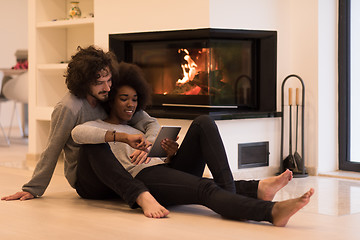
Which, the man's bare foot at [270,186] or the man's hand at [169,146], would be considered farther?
the man's hand at [169,146]

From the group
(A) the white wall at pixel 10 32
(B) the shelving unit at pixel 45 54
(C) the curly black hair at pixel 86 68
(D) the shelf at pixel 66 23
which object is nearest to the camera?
(C) the curly black hair at pixel 86 68

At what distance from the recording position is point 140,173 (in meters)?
3.29

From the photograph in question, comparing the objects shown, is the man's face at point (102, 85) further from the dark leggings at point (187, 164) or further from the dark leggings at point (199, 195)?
the dark leggings at point (199, 195)

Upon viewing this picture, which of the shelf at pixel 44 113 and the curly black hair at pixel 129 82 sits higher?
the curly black hair at pixel 129 82

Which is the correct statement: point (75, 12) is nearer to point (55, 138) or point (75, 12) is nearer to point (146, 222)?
point (55, 138)

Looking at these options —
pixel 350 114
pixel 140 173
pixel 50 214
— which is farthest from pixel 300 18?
pixel 50 214

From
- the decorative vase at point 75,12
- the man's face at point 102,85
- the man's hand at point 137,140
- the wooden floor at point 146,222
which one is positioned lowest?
the wooden floor at point 146,222

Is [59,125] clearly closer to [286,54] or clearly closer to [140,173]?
[140,173]

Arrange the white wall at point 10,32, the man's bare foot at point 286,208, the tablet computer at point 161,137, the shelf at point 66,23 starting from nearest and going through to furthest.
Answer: the man's bare foot at point 286,208 < the tablet computer at point 161,137 < the shelf at point 66,23 < the white wall at point 10,32

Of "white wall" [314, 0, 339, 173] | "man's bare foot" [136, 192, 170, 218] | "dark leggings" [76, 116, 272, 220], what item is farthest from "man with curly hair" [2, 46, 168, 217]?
"white wall" [314, 0, 339, 173]

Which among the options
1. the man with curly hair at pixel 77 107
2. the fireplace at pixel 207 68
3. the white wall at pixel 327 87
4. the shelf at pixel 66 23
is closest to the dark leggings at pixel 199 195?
the man with curly hair at pixel 77 107

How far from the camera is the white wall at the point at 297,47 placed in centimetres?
483

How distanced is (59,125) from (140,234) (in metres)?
0.90

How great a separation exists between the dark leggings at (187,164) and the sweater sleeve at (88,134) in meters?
0.05
